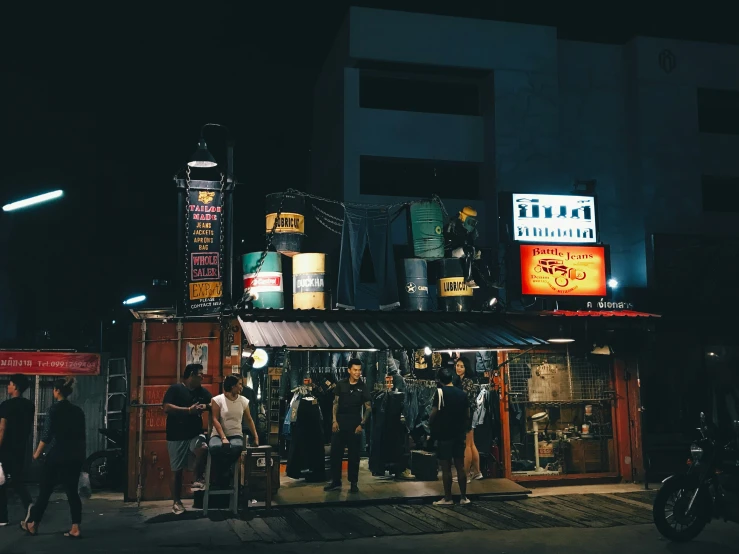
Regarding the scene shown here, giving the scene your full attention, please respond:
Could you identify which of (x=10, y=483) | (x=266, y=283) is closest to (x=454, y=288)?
(x=266, y=283)

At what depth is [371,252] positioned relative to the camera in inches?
577

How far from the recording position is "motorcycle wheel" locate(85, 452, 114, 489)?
527 inches

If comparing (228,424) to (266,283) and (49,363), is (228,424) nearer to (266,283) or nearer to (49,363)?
(266,283)

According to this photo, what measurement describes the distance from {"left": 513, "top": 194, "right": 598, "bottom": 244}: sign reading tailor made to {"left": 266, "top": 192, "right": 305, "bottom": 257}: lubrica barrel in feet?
17.8

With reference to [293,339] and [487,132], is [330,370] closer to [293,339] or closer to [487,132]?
[293,339]

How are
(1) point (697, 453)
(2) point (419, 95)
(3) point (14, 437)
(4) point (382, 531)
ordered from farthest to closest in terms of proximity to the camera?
(2) point (419, 95)
(3) point (14, 437)
(4) point (382, 531)
(1) point (697, 453)

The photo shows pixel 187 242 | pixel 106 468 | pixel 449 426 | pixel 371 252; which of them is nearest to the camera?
pixel 449 426

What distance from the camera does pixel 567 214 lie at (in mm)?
16859

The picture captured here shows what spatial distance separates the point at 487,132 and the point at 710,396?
1484 centimetres

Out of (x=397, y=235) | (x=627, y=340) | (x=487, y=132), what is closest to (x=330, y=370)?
(x=627, y=340)

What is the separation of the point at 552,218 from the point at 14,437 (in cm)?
1224

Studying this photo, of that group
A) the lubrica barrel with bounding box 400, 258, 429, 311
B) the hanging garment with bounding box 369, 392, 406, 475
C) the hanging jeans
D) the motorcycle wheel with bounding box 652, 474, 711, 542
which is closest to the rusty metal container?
the hanging jeans

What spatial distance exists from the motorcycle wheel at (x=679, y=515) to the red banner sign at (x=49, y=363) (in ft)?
36.7

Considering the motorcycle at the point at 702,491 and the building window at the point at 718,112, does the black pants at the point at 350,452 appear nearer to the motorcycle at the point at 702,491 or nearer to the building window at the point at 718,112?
the motorcycle at the point at 702,491
